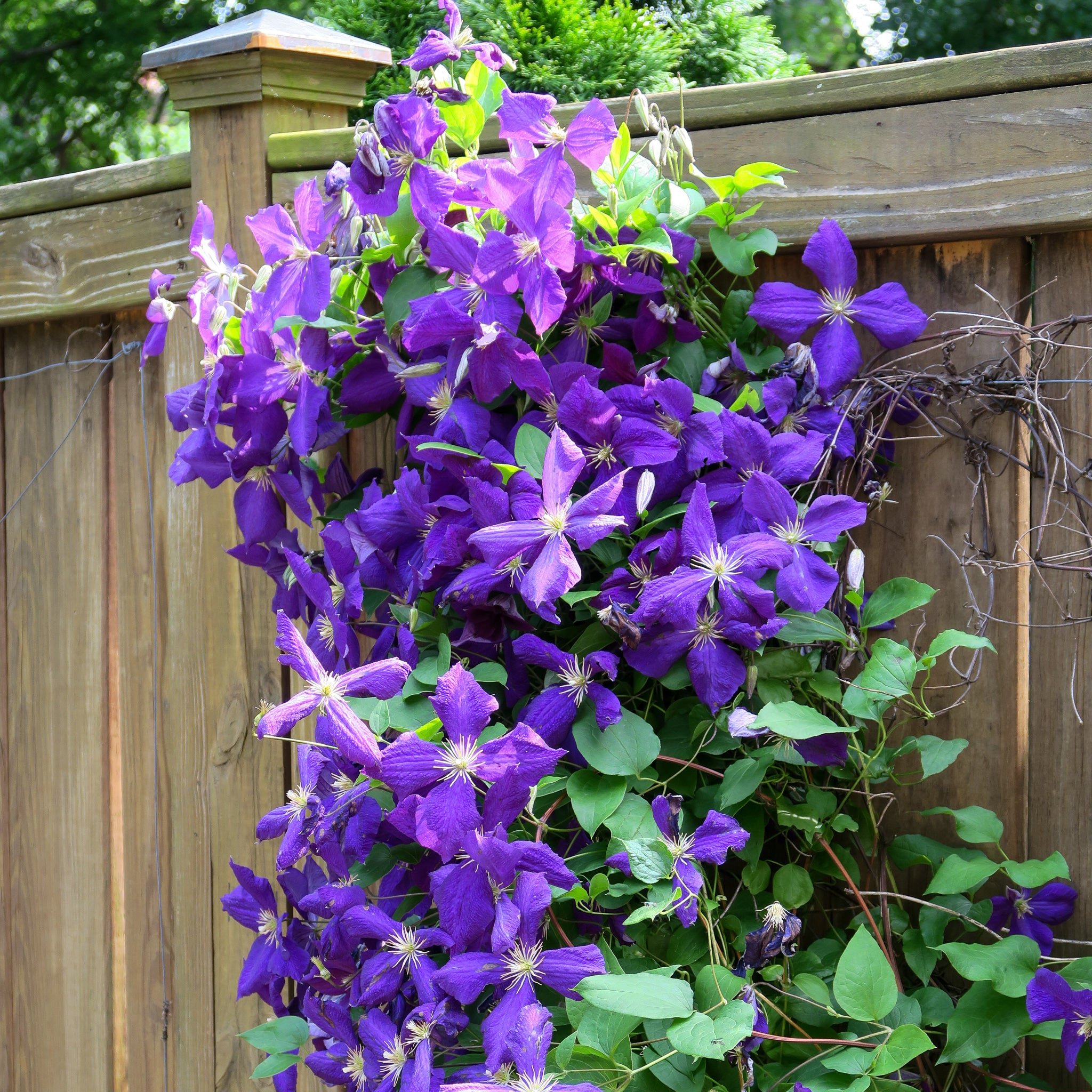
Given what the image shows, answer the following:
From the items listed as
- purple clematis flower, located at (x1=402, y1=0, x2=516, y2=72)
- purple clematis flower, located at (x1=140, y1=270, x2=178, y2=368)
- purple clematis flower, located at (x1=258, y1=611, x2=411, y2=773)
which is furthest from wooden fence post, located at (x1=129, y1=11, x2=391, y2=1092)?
purple clematis flower, located at (x1=258, y1=611, x2=411, y2=773)

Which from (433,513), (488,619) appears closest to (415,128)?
(433,513)

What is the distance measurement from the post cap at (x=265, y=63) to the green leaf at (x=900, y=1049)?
4.03 ft

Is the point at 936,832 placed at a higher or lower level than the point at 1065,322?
lower

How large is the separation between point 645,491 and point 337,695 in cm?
31

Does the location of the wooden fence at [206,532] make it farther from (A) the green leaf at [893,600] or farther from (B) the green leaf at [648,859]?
(B) the green leaf at [648,859]

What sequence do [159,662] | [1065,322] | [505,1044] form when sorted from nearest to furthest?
[505,1044] < [1065,322] < [159,662]

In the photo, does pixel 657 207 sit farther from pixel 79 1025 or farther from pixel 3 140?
pixel 3 140

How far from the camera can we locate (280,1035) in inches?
45.6

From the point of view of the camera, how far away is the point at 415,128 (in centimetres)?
100

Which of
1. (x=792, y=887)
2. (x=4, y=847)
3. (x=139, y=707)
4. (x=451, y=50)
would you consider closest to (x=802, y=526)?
(x=792, y=887)

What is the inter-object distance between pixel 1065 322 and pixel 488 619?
57 centimetres

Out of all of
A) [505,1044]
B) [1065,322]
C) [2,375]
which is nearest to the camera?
[505,1044]

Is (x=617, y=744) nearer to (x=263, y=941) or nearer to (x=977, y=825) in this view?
(x=977, y=825)

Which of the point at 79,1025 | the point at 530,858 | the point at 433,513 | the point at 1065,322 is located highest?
the point at 1065,322
